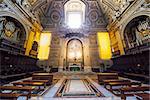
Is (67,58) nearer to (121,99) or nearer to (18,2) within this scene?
(18,2)

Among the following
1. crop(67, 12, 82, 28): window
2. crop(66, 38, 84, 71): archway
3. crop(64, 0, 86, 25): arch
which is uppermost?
crop(64, 0, 86, 25): arch

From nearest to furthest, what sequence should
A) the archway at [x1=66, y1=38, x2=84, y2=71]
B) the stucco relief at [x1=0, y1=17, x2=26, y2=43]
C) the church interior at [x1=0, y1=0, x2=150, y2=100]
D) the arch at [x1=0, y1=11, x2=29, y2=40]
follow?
the arch at [x1=0, y1=11, x2=29, y2=40]
the stucco relief at [x1=0, y1=17, x2=26, y2=43]
the church interior at [x1=0, y1=0, x2=150, y2=100]
the archway at [x1=66, y1=38, x2=84, y2=71]

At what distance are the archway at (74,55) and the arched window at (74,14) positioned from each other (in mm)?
2131

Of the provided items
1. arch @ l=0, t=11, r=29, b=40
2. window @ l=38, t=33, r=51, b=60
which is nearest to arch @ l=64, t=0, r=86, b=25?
window @ l=38, t=33, r=51, b=60

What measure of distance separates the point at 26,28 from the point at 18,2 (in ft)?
7.83

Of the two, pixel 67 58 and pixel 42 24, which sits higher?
pixel 42 24

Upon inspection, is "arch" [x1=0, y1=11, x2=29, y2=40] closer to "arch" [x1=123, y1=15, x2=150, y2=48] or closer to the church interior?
the church interior

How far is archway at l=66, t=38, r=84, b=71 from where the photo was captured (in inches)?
559

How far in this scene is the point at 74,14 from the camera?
53.7ft

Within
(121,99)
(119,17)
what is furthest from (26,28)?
(121,99)

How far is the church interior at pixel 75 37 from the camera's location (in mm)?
8414

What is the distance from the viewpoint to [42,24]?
15125mm

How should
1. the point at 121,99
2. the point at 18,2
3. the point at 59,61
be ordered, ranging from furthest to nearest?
the point at 59,61 < the point at 18,2 < the point at 121,99

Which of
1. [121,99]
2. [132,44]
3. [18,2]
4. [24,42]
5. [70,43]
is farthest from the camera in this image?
[70,43]
